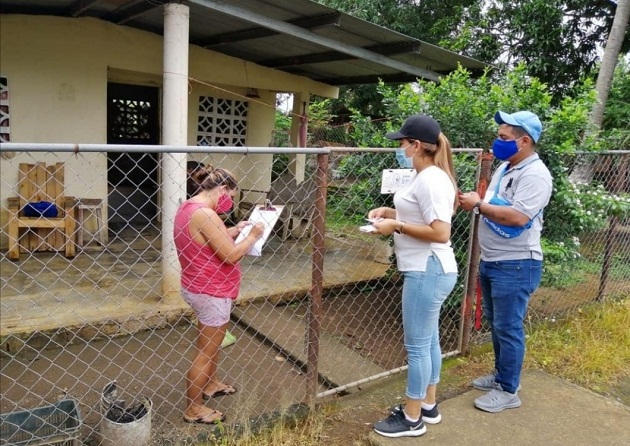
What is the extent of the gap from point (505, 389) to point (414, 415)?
28.1 inches

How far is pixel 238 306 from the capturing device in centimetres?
455

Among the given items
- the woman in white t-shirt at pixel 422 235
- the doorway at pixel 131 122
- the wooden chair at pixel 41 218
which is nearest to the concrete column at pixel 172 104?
the wooden chair at pixel 41 218

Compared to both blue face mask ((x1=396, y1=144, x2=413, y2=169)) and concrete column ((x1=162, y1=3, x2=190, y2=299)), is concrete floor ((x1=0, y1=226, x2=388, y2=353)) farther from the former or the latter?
blue face mask ((x1=396, y1=144, x2=413, y2=169))

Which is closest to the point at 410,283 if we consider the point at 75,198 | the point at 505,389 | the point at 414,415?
the point at 414,415

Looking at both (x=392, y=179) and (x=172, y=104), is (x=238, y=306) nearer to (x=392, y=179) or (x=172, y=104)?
(x=172, y=104)

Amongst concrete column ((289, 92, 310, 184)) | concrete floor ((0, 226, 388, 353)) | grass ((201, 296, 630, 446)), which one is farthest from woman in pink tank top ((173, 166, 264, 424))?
concrete column ((289, 92, 310, 184))

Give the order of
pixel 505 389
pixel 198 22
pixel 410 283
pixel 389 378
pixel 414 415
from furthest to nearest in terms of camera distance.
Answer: pixel 198 22
pixel 389 378
pixel 505 389
pixel 414 415
pixel 410 283

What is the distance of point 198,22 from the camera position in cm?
537

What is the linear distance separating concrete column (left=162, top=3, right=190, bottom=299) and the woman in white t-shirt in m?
2.32

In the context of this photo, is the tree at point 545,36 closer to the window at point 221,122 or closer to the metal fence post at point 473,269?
the window at point 221,122

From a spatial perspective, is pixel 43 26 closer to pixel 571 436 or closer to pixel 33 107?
pixel 33 107

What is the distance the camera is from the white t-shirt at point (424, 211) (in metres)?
2.18

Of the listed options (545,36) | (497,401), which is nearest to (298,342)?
(497,401)

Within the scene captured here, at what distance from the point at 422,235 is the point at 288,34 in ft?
11.2
